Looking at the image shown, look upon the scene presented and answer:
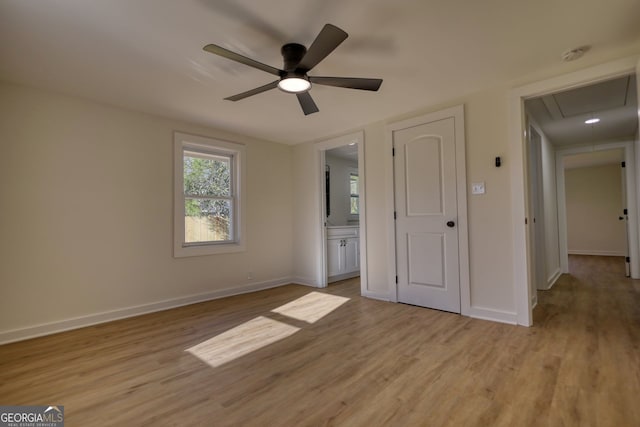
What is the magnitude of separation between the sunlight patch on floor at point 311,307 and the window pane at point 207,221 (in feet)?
4.84

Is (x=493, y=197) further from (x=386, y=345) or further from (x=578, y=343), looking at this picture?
(x=386, y=345)

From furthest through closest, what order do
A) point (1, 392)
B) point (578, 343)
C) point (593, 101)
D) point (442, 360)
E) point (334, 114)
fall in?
point (334, 114)
point (593, 101)
point (578, 343)
point (442, 360)
point (1, 392)

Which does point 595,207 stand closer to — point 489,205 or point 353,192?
point 353,192

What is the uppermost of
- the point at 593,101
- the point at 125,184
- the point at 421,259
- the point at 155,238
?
the point at 593,101

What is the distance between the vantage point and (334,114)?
386 centimetres

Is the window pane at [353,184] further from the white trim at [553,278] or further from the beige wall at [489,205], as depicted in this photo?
the white trim at [553,278]

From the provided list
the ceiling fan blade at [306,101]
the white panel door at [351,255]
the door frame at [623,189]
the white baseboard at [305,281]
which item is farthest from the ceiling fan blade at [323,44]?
the door frame at [623,189]

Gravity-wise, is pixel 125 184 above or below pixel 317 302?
above

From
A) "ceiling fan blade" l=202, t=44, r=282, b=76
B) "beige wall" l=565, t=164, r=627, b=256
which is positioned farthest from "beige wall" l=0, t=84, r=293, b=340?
"beige wall" l=565, t=164, r=627, b=256

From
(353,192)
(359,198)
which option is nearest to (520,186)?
(359,198)

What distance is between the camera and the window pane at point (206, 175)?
415cm

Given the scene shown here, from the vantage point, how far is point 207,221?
432 cm

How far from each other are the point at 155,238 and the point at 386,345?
2926mm

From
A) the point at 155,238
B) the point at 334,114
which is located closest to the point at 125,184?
the point at 155,238
